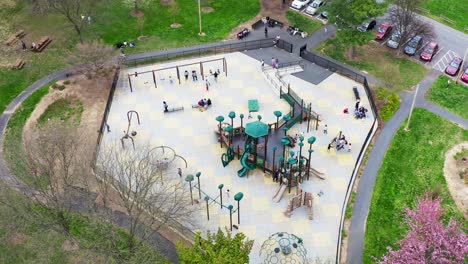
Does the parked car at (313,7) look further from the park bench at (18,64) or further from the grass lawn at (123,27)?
the park bench at (18,64)

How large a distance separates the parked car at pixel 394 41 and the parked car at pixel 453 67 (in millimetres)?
7665

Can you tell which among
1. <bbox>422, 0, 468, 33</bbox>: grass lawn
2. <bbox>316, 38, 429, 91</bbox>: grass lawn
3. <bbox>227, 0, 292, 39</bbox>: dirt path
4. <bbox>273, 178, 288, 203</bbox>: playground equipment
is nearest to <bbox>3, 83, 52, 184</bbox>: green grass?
<bbox>273, 178, 288, 203</bbox>: playground equipment

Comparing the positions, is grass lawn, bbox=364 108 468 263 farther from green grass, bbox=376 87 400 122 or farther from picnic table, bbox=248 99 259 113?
picnic table, bbox=248 99 259 113

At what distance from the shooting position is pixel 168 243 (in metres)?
44.3

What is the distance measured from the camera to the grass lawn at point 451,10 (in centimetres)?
7531

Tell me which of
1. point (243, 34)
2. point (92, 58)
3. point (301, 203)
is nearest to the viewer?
point (301, 203)

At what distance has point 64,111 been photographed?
2315 inches

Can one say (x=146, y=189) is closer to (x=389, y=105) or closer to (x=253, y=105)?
(x=253, y=105)

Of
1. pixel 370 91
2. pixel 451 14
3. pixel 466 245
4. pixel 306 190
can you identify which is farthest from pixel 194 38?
pixel 466 245

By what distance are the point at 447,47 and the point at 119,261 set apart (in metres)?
56.2

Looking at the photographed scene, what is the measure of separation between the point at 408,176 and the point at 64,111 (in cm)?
4105

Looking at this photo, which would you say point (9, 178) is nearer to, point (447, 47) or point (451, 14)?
point (447, 47)

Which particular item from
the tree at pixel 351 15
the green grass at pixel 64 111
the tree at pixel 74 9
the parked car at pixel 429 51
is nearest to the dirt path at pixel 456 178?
the parked car at pixel 429 51

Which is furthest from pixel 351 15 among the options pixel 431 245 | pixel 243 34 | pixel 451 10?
pixel 431 245
